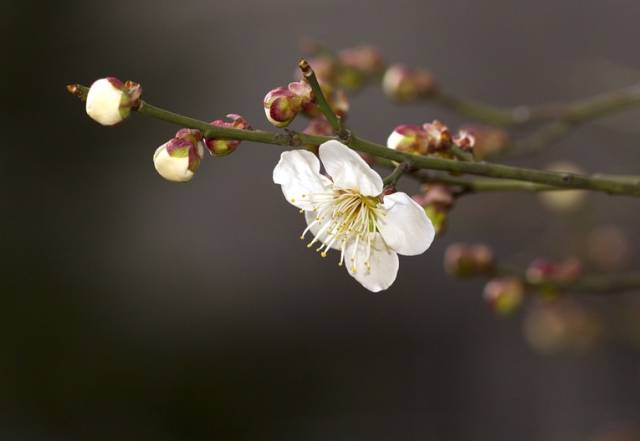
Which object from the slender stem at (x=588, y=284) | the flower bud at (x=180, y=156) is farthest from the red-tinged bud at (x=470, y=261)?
the flower bud at (x=180, y=156)

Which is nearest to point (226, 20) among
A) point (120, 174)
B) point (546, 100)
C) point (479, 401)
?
point (120, 174)

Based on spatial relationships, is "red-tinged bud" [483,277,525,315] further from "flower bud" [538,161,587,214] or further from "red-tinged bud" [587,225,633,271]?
"red-tinged bud" [587,225,633,271]

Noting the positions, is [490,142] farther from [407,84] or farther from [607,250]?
[607,250]

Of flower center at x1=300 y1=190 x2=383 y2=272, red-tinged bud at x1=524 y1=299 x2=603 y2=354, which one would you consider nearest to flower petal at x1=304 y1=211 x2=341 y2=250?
flower center at x1=300 y1=190 x2=383 y2=272

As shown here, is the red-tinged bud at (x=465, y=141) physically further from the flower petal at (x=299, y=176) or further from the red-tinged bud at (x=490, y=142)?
the red-tinged bud at (x=490, y=142)

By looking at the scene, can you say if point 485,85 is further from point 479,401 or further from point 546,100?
point 479,401

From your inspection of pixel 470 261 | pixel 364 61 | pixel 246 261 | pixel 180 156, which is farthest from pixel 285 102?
pixel 246 261
